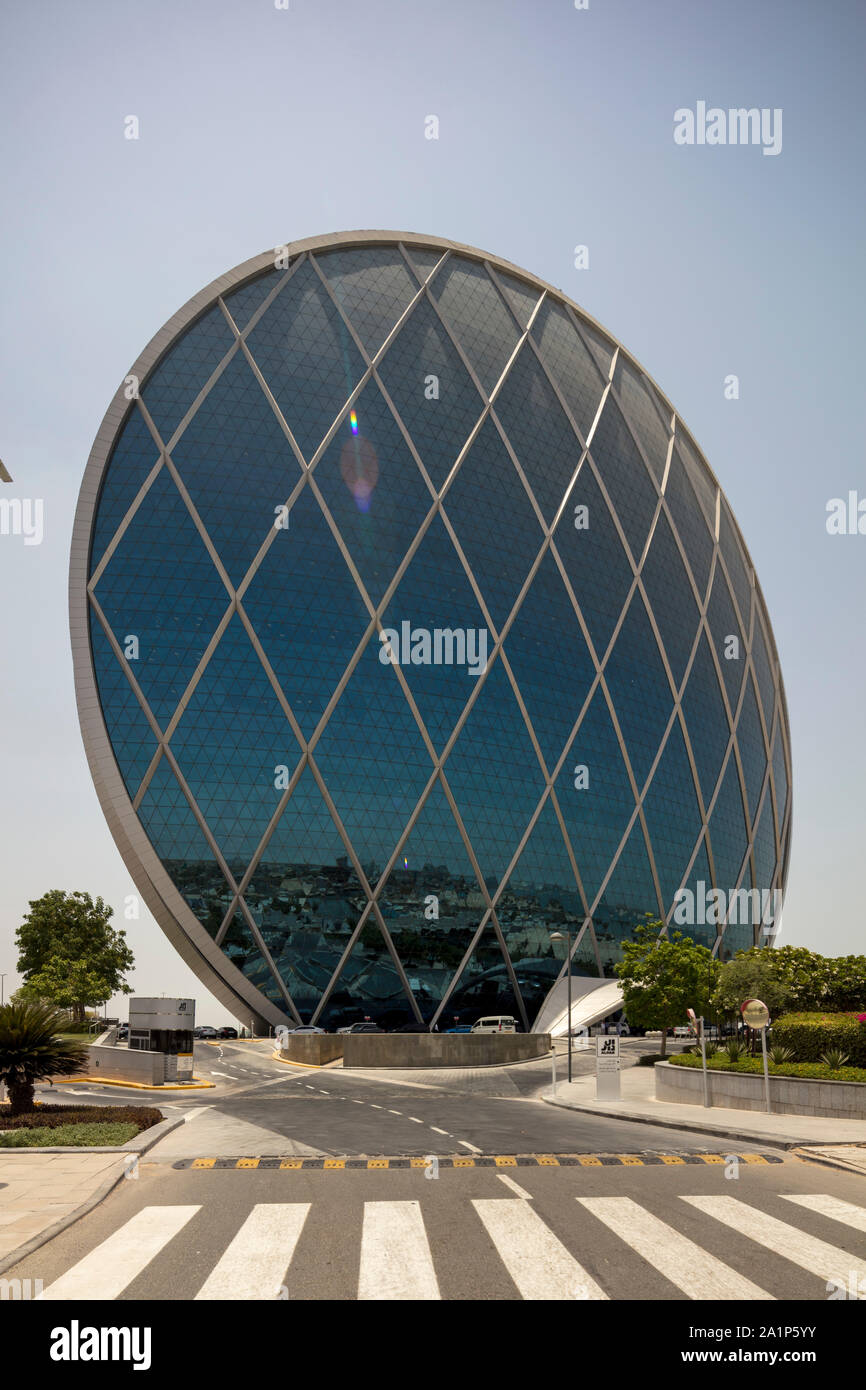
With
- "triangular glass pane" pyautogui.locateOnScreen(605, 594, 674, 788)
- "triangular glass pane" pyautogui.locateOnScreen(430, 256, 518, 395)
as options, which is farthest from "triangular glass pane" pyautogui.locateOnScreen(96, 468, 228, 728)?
"triangular glass pane" pyautogui.locateOnScreen(605, 594, 674, 788)

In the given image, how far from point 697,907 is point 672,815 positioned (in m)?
7.60

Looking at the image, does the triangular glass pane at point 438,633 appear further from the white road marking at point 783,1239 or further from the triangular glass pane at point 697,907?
the white road marking at point 783,1239

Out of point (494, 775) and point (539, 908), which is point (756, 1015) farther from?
point (539, 908)

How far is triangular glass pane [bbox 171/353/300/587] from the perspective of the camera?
58469 millimetres

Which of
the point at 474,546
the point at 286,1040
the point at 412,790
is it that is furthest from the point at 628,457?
the point at 286,1040

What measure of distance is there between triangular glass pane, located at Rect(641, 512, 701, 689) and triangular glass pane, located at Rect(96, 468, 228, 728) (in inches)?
1236

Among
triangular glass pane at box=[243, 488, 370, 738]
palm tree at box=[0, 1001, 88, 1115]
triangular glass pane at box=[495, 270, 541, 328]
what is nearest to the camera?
palm tree at box=[0, 1001, 88, 1115]

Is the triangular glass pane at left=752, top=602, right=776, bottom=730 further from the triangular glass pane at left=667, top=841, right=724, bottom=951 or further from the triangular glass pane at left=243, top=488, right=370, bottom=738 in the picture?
the triangular glass pane at left=243, top=488, right=370, bottom=738

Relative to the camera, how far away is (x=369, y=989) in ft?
188

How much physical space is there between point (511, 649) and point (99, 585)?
23.6 m

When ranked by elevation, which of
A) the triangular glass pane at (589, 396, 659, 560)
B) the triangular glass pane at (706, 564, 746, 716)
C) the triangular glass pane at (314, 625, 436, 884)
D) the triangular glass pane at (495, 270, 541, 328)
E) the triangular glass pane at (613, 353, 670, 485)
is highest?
the triangular glass pane at (495, 270, 541, 328)

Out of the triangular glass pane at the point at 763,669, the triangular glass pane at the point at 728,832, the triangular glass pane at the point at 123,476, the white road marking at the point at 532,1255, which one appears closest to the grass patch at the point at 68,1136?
the white road marking at the point at 532,1255
